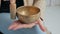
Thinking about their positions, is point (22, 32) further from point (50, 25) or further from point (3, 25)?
point (50, 25)

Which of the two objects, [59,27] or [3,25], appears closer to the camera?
[3,25]

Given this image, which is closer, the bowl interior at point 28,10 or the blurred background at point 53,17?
the bowl interior at point 28,10

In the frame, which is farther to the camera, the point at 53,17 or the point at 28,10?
the point at 53,17

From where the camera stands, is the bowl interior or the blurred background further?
the blurred background

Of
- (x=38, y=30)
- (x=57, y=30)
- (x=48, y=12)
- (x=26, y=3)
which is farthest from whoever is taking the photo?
(x=48, y=12)

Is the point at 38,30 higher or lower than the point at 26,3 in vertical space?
lower

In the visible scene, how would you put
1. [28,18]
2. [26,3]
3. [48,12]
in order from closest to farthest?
[28,18]
[26,3]
[48,12]

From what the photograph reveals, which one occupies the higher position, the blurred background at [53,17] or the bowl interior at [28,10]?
the bowl interior at [28,10]

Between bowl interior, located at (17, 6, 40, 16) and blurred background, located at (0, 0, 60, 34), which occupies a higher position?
bowl interior, located at (17, 6, 40, 16)

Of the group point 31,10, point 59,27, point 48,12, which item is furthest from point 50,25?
point 31,10

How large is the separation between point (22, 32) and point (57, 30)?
26.3 inches

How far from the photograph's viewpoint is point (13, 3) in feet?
2.53

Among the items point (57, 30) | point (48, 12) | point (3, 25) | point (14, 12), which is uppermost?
point (14, 12)

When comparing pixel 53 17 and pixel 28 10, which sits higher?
pixel 28 10
